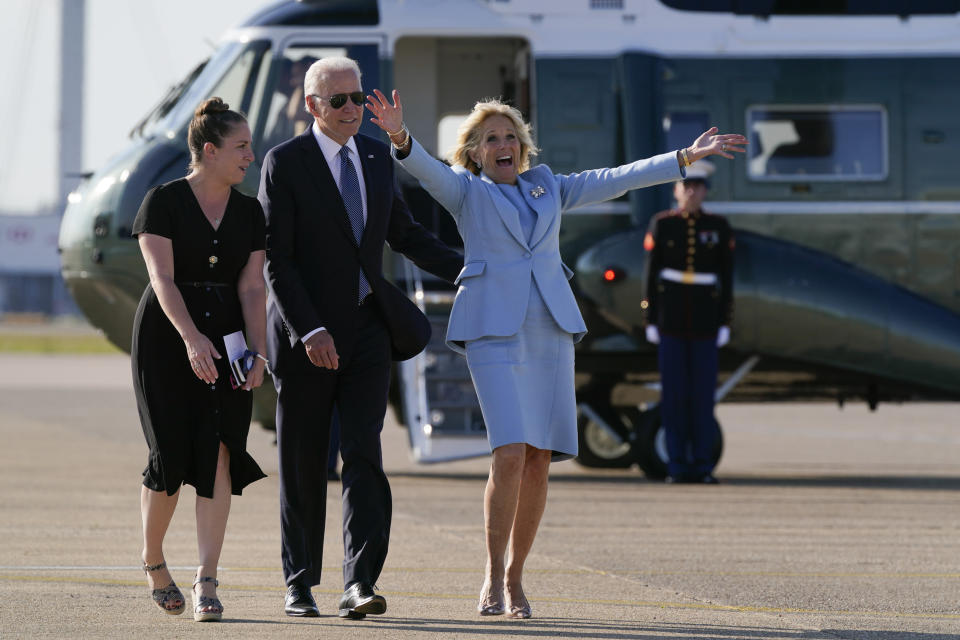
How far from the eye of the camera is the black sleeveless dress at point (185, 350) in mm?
5938

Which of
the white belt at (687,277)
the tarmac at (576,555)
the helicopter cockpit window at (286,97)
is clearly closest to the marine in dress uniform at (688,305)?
the white belt at (687,277)

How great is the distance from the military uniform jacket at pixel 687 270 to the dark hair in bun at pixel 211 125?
5.63 m

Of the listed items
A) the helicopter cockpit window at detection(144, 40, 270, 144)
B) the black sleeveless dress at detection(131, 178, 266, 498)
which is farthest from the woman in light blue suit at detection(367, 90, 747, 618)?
the helicopter cockpit window at detection(144, 40, 270, 144)

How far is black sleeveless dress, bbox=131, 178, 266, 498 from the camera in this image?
5.94 meters

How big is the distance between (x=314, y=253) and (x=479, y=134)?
80 cm

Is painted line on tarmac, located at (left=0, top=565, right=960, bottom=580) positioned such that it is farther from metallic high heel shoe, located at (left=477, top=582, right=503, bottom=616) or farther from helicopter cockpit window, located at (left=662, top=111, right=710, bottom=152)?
helicopter cockpit window, located at (left=662, top=111, right=710, bottom=152)

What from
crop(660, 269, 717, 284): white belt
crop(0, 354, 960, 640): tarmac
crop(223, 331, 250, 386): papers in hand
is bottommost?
crop(0, 354, 960, 640): tarmac

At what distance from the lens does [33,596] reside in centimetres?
641

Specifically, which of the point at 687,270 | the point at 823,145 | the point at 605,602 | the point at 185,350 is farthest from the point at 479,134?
the point at 823,145

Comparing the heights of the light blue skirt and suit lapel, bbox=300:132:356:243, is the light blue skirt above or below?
below

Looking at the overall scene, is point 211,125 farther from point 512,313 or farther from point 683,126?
point 683,126

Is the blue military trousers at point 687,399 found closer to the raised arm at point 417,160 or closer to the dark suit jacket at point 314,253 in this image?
the raised arm at point 417,160

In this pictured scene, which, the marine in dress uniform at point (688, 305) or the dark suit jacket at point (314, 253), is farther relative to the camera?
the marine in dress uniform at point (688, 305)

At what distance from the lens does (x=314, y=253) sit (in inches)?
238
